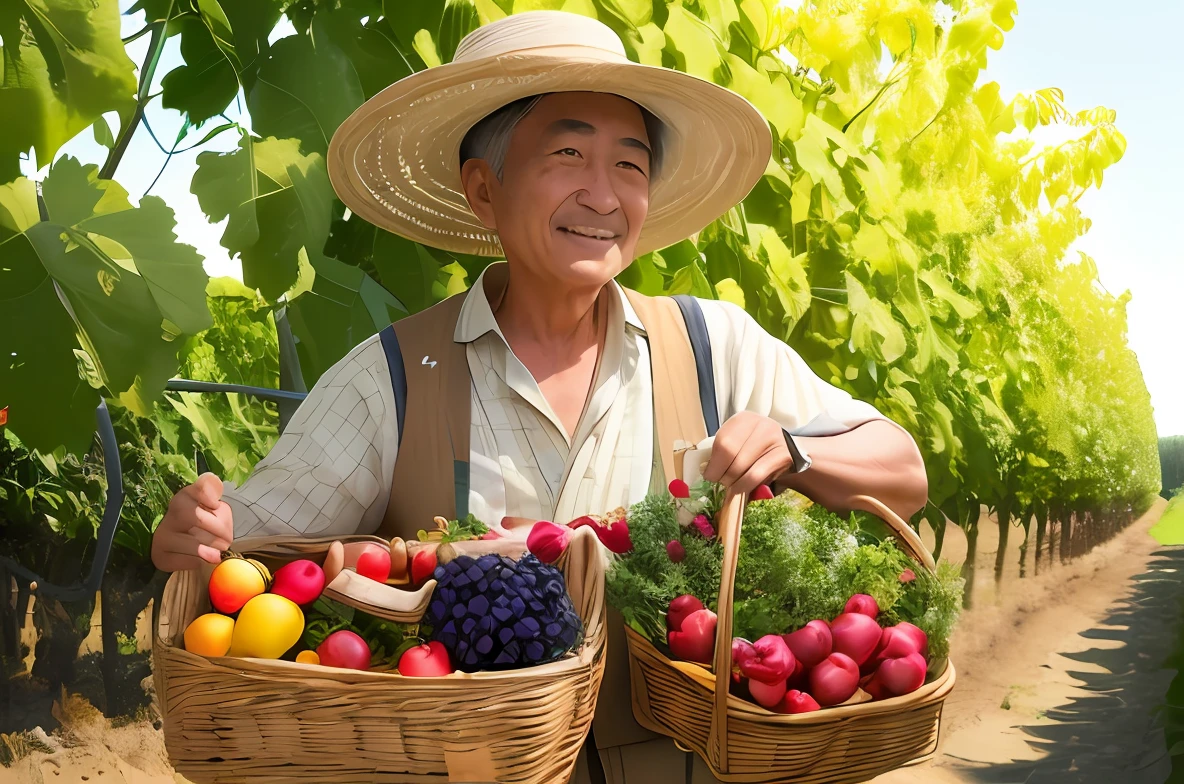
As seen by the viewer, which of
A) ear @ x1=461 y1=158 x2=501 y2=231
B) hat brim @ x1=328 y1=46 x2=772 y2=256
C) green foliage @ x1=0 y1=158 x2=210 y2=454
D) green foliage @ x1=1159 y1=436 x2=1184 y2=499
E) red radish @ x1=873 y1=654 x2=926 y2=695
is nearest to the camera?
red radish @ x1=873 y1=654 x2=926 y2=695

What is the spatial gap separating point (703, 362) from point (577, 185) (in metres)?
0.32

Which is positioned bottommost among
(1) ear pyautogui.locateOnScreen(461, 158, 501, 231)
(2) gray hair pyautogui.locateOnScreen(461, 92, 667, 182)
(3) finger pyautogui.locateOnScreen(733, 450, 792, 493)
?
(3) finger pyautogui.locateOnScreen(733, 450, 792, 493)

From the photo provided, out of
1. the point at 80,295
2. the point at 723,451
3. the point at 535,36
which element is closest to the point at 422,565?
the point at 723,451

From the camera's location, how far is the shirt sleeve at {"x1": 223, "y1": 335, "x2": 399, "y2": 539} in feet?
4.55

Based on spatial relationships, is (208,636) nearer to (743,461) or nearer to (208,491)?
(208,491)

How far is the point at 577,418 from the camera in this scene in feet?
4.68

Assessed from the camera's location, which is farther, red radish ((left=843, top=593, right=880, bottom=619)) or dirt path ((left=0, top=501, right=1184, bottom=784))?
dirt path ((left=0, top=501, right=1184, bottom=784))

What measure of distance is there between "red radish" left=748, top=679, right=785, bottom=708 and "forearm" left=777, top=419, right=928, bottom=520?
364mm

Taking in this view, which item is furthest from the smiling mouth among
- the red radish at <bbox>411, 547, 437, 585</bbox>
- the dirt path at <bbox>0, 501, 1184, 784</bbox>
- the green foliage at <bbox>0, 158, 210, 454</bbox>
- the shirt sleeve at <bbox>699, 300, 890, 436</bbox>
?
the dirt path at <bbox>0, 501, 1184, 784</bbox>

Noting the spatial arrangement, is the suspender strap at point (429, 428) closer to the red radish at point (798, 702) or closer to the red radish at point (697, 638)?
the red radish at point (697, 638)

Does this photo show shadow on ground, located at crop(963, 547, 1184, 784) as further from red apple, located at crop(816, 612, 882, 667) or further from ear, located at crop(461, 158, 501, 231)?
ear, located at crop(461, 158, 501, 231)

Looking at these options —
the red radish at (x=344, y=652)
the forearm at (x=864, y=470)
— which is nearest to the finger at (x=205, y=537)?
the red radish at (x=344, y=652)

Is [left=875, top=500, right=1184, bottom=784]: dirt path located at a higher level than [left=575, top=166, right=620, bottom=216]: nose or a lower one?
lower

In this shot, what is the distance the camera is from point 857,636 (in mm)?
1083
